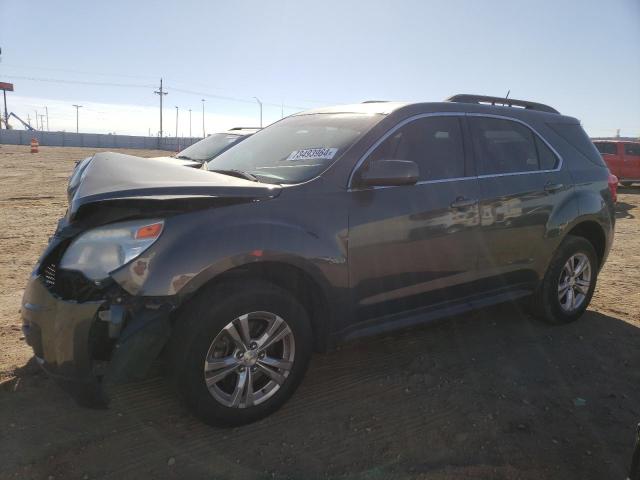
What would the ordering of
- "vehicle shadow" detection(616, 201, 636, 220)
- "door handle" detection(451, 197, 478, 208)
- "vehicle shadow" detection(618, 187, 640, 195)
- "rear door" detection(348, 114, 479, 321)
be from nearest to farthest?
"rear door" detection(348, 114, 479, 321)
"door handle" detection(451, 197, 478, 208)
"vehicle shadow" detection(616, 201, 636, 220)
"vehicle shadow" detection(618, 187, 640, 195)

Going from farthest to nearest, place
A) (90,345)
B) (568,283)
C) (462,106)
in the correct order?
1. (568,283)
2. (462,106)
3. (90,345)

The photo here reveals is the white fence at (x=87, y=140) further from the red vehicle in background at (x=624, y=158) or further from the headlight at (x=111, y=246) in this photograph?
the headlight at (x=111, y=246)

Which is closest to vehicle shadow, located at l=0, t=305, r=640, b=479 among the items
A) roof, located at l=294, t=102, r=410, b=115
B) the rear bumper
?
the rear bumper

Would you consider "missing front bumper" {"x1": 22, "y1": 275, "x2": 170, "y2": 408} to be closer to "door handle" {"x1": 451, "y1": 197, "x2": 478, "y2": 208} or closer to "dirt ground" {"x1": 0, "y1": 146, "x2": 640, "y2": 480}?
"dirt ground" {"x1": 0, "y1": 146, "x2": 640, "y2": 480}

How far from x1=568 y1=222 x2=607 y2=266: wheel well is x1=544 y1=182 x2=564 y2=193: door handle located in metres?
0.50

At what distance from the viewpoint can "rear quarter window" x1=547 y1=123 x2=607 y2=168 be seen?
4500 millimetres

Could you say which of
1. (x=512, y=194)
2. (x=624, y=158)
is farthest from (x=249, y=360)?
(x=624, y=158)

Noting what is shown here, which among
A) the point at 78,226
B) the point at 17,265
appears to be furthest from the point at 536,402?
the point at 17,265

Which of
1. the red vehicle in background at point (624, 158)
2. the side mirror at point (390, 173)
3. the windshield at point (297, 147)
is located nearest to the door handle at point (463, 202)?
the side mirror at point (390, 173)

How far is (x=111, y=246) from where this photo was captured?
2.46 m

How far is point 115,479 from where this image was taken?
7.80ft

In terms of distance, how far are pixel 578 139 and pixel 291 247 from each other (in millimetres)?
3345

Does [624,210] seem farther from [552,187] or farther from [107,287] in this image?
[107,287]

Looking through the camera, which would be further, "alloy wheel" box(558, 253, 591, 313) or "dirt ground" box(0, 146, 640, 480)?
"alloy wheel" box(558, 253, 591, 313)
